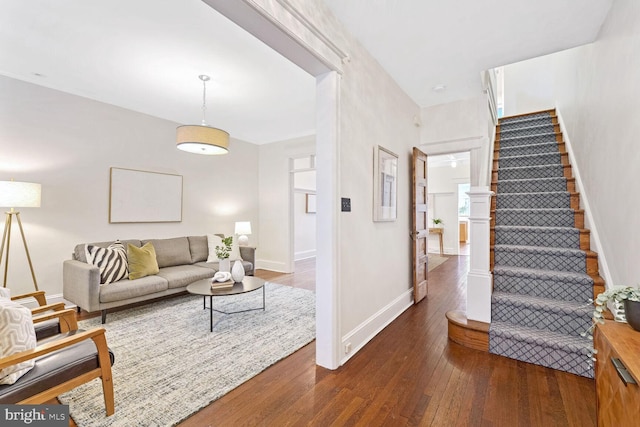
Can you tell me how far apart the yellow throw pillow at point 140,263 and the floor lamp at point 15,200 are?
0.93m

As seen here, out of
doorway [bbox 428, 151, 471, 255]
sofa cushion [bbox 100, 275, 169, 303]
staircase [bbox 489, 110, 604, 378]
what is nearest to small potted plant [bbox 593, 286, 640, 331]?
staircase [bbox 489, 110, 604, 378]

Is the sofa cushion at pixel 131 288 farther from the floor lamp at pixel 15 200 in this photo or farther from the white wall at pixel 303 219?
the white wall at pixel 303 219

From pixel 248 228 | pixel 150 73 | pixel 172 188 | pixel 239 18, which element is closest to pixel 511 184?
pixel 239 18

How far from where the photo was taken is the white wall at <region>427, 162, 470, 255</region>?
8172 mm

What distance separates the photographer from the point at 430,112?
4.11m

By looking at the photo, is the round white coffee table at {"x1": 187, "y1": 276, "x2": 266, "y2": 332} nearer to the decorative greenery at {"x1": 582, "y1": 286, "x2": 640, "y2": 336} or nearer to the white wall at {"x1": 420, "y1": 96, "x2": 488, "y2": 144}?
the decorative greenery at {"x1": 582, "y1": 286, "x2": 640, "y2": 336}

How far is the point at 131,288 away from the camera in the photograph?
3.34m

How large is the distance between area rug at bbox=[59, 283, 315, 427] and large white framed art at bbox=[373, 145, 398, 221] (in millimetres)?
1451

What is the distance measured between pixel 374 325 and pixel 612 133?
2619 mm

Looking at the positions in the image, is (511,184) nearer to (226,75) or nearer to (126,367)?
(226,75)

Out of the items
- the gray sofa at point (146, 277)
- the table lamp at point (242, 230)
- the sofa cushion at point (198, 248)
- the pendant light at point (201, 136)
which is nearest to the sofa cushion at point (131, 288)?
the gray sofa at point (146, 277)

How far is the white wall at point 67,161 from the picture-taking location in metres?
3.33

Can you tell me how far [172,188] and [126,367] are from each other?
10.4 ft

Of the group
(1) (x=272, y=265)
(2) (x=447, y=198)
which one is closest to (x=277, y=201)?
(1) (x=272, y=265)
